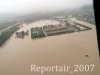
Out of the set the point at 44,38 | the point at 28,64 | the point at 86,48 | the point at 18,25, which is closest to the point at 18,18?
the point at 18,25

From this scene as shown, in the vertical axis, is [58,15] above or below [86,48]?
above

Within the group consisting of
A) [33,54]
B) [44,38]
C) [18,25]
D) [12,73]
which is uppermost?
[18,25]

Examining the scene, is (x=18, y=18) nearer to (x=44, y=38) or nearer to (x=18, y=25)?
(x=18, y=25)

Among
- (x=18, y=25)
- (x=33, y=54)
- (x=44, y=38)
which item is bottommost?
(x=33, y=54)

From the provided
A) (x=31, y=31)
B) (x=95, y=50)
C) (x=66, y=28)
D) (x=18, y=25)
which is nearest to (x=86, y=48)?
(x=95, y=50)

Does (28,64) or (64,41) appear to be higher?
(64,41)

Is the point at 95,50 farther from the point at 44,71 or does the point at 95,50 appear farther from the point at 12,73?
the point at 12,73
